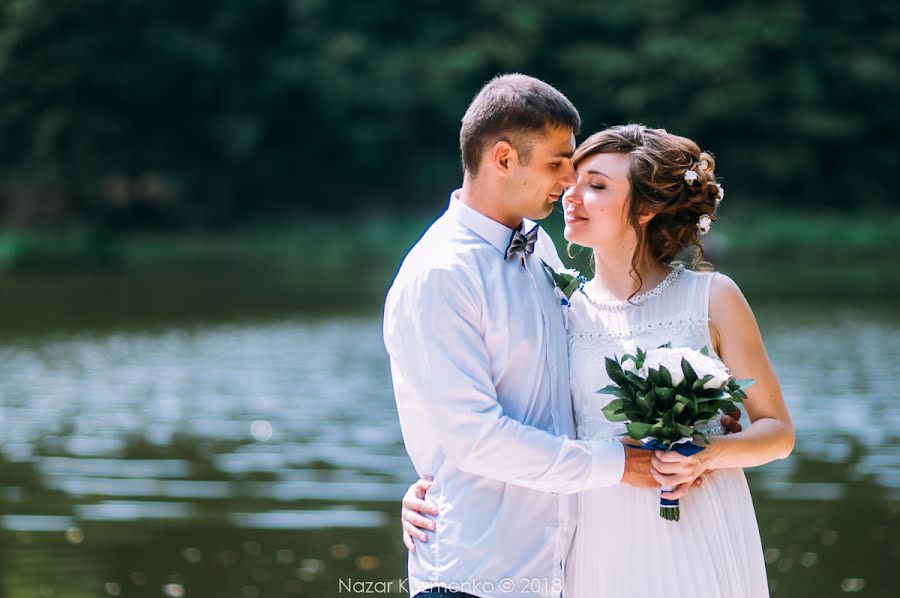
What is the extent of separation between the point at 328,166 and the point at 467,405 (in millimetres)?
42103

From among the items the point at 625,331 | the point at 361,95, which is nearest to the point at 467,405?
the point at 625,331

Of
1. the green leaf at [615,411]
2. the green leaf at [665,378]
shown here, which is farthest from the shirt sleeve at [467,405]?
the green leaf at [665,378]

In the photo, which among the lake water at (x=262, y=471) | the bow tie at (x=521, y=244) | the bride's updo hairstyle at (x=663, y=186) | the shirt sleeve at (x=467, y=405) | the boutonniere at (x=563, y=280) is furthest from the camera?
the lake water at (x=262, y=471)

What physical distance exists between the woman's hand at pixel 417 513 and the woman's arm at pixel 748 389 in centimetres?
74

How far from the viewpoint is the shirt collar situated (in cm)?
349

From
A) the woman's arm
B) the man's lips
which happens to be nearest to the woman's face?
the man's lips

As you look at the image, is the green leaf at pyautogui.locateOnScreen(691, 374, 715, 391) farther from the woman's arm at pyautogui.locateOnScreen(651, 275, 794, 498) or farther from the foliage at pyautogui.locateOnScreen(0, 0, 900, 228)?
the foliage at pyautogui.locateOnScreen(0, 0, 900, 228)

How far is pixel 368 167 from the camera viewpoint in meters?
44.6

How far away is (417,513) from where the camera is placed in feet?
11.4

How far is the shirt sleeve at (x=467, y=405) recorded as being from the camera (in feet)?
10.7

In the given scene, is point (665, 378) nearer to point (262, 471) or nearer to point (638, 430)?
point (638, 430)

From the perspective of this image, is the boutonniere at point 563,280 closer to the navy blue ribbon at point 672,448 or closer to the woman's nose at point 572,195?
the woman's nose at point 572,195

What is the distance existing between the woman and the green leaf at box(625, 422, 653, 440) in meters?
0.08

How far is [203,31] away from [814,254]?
2061 centimetres
